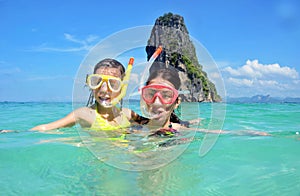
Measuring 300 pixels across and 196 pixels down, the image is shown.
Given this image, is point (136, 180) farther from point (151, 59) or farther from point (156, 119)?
point (151, 59)

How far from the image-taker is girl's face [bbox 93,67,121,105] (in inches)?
147

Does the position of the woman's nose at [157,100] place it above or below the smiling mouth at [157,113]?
above

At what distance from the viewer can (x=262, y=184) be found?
8.28 ft

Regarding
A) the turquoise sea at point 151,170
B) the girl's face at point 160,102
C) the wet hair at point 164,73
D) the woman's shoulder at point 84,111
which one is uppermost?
the wet hair at point 164,73

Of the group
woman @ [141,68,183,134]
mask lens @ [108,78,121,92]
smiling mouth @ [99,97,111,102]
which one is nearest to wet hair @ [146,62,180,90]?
woman @ [141,68,183,134]

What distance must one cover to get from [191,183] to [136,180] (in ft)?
1.56

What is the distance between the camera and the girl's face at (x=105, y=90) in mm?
3744

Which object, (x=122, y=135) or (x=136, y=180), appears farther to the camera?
(x=122, y=135)

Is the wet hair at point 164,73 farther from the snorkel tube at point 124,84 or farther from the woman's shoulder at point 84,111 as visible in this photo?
the woman's shoulder at point 84,111

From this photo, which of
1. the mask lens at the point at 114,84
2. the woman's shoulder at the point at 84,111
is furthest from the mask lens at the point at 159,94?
the woman's shoulder at the point at 84,111

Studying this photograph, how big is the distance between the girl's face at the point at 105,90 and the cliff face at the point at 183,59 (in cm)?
57

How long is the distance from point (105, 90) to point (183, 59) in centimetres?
115

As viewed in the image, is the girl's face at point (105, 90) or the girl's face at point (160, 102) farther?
the girl's face at point (105, 90)

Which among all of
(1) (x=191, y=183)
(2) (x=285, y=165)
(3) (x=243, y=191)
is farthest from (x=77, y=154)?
(2) (x=285, y=165)
